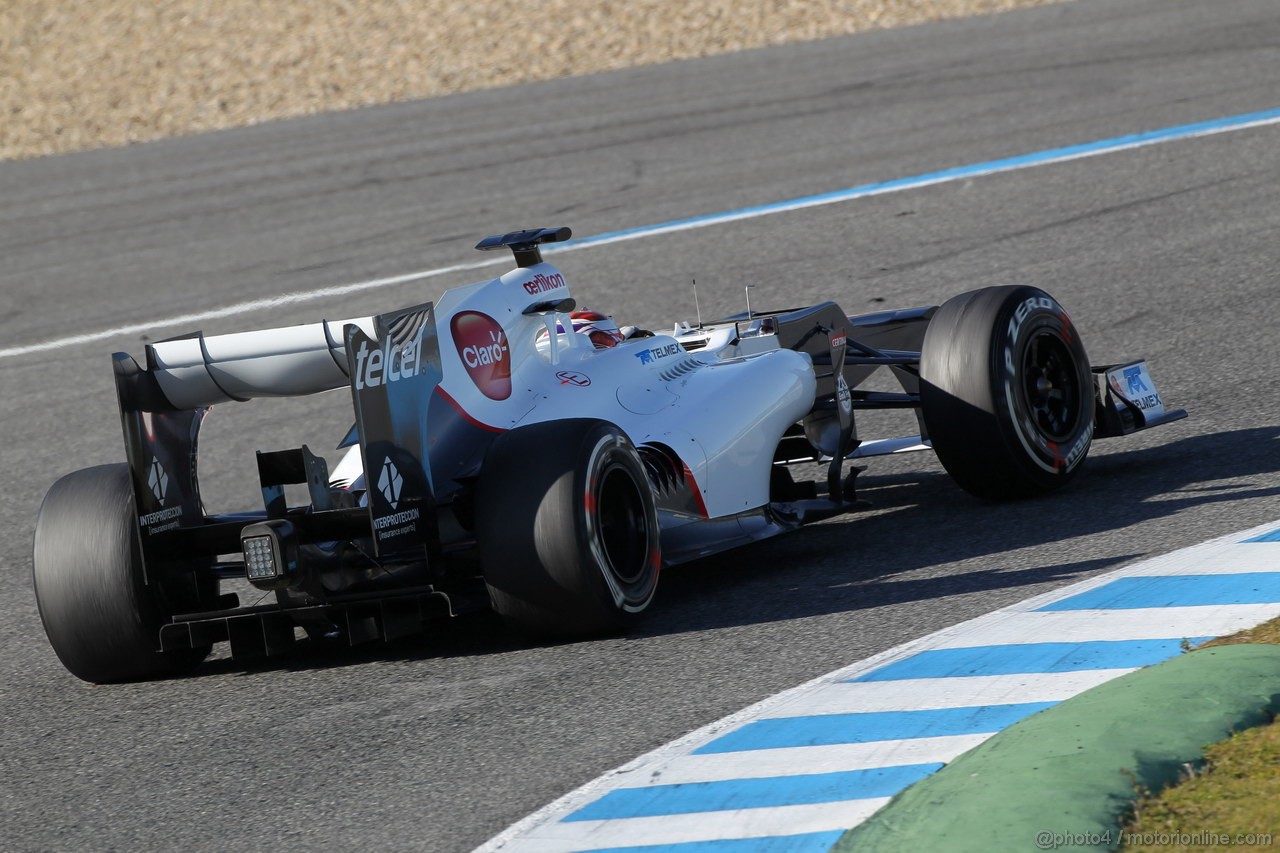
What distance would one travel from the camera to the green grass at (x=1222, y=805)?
3.53 metres

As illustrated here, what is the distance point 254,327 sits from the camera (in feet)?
43.3

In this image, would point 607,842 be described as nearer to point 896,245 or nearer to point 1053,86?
point 896,245

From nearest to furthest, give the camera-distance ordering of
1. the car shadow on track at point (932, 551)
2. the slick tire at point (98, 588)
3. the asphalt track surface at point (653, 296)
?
the asphalt track surface at point (653, 296), the slick tire at point (98, 588), the car shadow on track at point (932, 551)

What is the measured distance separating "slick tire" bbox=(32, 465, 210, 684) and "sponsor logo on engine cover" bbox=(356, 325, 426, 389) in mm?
1005

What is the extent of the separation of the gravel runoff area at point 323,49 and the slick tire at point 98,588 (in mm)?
17468

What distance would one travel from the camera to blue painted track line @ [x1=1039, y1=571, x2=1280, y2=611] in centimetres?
A: 533

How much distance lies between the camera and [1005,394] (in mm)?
6828

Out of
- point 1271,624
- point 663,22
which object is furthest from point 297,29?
point 1271,624

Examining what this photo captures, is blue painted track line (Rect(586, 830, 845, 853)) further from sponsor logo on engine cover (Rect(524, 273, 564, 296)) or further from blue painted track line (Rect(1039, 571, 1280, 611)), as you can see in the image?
sponsor logo on engine cover (Rect(524, 273, 564, 296))

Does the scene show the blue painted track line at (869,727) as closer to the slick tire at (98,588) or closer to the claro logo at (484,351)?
the claro logo at (484,351)

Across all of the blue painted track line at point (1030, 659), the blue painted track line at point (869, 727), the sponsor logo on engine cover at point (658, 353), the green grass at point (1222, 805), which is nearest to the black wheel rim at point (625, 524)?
the sponsor logo on engine cover at point (658, 353)

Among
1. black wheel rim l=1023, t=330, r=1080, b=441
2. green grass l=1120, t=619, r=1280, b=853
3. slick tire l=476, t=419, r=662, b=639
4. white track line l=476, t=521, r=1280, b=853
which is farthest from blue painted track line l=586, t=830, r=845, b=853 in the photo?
black wheel rim l=1023, t=330, r=1080, b=441

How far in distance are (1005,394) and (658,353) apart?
1.36 metres

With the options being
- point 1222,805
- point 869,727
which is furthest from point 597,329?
point 1222,805
